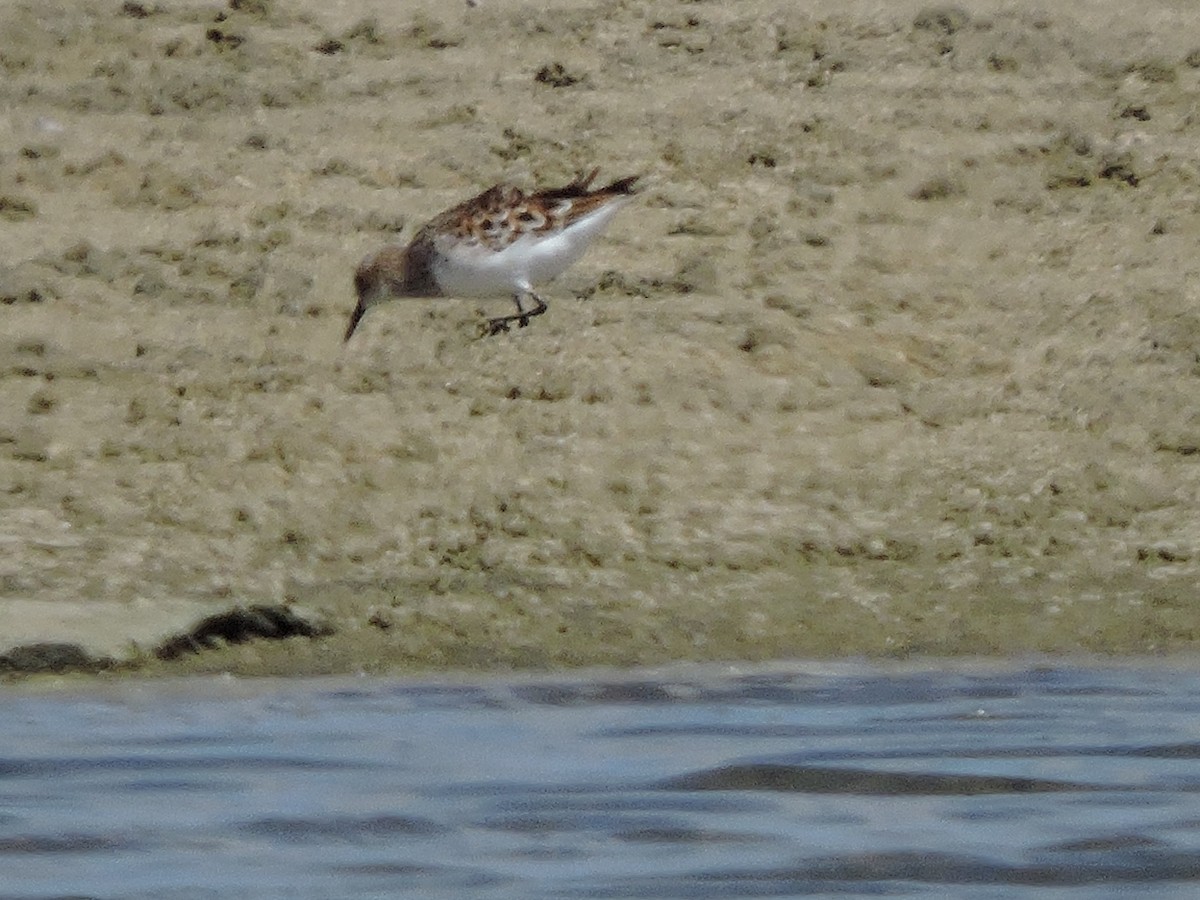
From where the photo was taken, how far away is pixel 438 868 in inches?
222

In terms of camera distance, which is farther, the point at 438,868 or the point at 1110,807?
the point at 1110,807

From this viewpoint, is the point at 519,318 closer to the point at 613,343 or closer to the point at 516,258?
the point at 516,258

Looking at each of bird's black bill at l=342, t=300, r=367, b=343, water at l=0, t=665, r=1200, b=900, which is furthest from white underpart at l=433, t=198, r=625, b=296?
water at l=0, t=665, r=1200, b=900

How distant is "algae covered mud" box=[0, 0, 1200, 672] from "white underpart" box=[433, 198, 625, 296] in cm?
18

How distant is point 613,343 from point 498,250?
48cm

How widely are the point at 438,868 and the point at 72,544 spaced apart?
3465 millimetres

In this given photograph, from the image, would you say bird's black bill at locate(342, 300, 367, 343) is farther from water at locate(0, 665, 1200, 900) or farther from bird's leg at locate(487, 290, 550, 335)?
water at locate(0, 665, 1200, 900)

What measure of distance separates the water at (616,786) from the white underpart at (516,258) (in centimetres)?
241

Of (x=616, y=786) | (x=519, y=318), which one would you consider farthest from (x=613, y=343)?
(x=616, y=786)

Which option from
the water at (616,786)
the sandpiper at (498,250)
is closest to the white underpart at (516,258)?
the sandpiper at (498,250)

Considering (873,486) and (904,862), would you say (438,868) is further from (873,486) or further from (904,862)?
(873,486)

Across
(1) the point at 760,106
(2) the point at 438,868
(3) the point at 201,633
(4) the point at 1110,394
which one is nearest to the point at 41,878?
(2) the point at 438,868

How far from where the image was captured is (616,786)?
20.9 ft

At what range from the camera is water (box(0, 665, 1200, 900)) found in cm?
559
